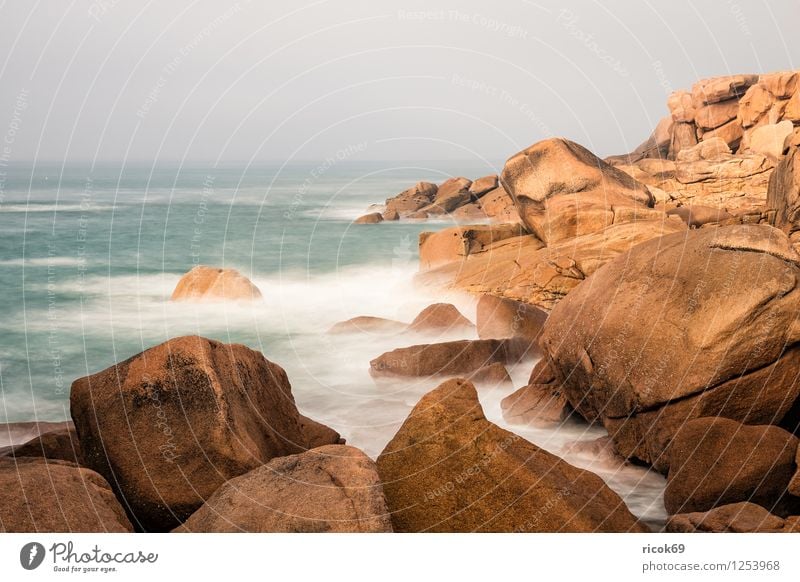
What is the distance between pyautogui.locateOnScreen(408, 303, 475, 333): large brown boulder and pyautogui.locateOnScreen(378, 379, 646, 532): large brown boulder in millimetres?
6869

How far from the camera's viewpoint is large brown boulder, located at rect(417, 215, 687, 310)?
14.2m

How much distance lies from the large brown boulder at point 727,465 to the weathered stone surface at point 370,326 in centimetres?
746

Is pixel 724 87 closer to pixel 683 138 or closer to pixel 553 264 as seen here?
pixel 683 138

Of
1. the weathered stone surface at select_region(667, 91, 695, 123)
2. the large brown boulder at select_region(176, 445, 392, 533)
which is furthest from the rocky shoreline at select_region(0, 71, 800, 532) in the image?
the weathered stone surface at select_region(667, 91, 695, 123)

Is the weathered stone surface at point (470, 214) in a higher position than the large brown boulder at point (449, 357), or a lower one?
higher

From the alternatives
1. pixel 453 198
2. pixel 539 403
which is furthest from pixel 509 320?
pixel 453 198

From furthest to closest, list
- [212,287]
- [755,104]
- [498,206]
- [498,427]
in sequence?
[498,206], [755,104], [212,287], [498,427]

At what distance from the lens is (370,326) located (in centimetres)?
1473

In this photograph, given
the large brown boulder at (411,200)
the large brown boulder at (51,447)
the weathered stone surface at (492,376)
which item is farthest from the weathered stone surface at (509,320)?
the large brown boulder at (411,200)

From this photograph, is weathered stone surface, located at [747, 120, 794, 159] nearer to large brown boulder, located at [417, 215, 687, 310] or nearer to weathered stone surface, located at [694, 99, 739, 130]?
weathered stone surface, located at [694, 99, 739, 130]

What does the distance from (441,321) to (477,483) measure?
7.63 m

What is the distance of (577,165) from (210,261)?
1330 cm

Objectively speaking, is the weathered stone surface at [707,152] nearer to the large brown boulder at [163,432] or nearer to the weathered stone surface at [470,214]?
the weathered stone surface at [470,214]

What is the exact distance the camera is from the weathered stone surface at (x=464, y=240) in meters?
18.2
